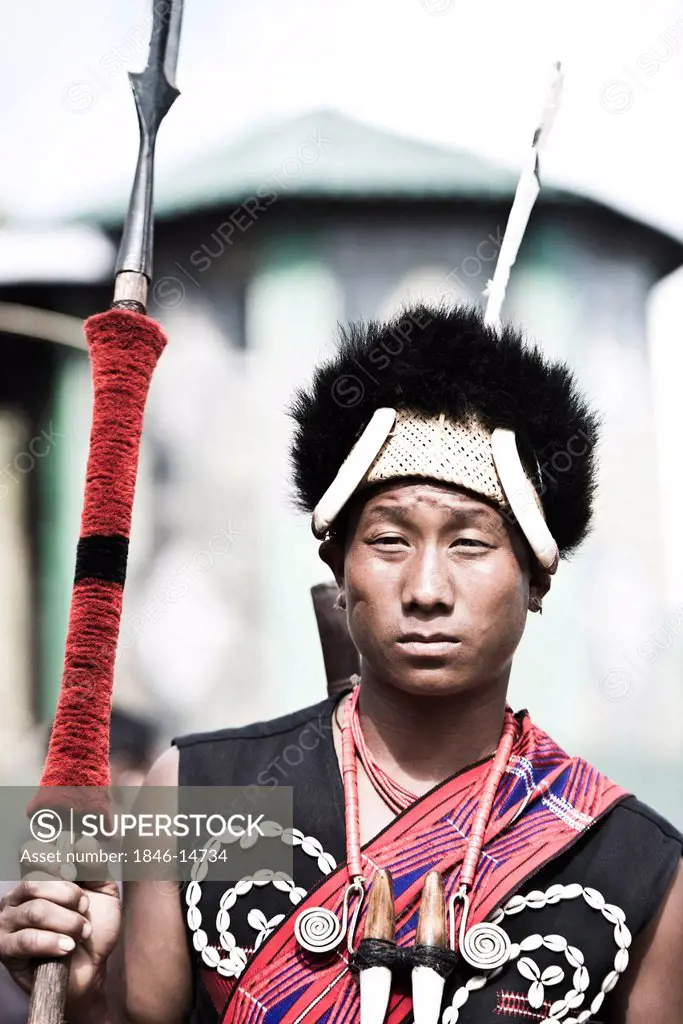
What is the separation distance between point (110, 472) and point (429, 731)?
0.72 metres

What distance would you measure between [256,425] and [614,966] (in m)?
1.67

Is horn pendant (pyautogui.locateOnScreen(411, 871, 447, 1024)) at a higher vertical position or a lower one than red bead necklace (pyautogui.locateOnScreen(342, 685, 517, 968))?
lower

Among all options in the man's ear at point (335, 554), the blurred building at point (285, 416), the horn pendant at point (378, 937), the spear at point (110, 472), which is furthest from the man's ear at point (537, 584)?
the blurred building at point (285, 416)

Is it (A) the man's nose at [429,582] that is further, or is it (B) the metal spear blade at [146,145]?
(B) the metal spear blade at [146,145]

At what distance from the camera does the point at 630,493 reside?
3.15 metres

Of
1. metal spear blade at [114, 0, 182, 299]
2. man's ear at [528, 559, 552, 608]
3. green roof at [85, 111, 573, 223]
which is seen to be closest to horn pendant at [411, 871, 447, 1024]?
man's ear at [528, 559, 552, 608]

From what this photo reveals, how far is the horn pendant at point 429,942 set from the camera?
1.84 m

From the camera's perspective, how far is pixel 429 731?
2.12 meters

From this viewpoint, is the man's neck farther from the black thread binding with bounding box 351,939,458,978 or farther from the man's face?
the black thread binding with bounding box 351,939,458,978

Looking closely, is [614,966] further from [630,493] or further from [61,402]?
[61,402]

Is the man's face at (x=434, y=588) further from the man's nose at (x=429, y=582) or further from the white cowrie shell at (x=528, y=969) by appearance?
the white cowrie shell at (x=528, y=969)

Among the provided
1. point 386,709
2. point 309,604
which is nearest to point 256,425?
point 309,604

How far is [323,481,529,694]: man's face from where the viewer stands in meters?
1.97

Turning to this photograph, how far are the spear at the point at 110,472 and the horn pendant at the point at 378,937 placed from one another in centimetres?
48
